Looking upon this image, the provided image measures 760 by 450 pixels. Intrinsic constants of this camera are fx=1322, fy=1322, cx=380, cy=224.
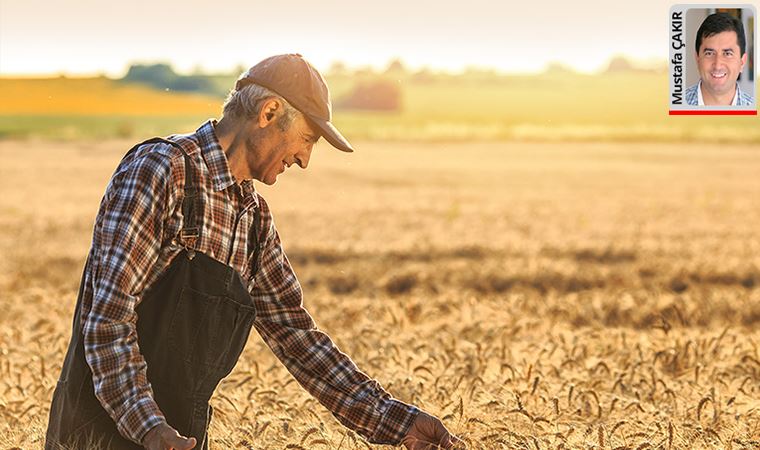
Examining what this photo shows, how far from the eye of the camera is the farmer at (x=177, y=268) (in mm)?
4602

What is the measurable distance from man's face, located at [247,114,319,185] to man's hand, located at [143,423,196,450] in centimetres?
98

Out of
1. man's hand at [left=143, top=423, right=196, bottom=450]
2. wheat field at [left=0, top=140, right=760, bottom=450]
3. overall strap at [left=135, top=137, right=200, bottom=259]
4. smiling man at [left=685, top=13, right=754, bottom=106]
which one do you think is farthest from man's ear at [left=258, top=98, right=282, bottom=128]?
smiling man at [left=685, top=13, right=754, bottom=106]

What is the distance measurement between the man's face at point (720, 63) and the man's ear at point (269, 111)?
229 inches

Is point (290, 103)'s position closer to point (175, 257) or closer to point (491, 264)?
point (175, 257)

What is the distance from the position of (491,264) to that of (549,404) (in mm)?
9957

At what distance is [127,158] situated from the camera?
4770mm

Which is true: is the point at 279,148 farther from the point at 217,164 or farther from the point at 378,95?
the point at 378,95

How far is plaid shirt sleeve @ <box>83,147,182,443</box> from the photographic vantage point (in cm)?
459

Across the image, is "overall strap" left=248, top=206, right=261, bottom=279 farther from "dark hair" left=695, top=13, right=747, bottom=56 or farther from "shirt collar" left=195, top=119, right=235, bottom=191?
"dark hair" left=695, top=13, right=747, bottom=56

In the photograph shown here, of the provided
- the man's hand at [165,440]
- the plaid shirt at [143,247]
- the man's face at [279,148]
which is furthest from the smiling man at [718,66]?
the man's hand at [165,440]

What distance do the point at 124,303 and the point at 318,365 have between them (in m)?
1.08

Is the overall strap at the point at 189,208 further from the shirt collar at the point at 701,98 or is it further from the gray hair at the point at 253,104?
the shirt collar at the point at 701,98

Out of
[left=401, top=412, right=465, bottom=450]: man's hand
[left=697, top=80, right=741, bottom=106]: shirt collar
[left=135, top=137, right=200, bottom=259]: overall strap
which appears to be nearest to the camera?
[left=135, top=137, right=200, bottom=259]: overall strap

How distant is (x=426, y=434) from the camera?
17.4ft
